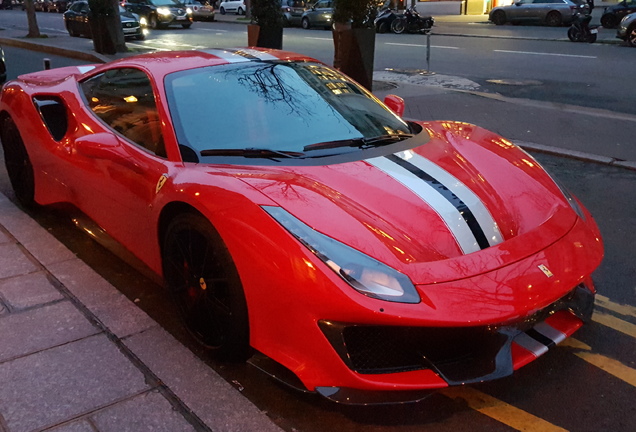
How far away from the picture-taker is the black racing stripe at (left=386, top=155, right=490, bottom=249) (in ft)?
8.54

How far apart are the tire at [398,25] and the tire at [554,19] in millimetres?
6150

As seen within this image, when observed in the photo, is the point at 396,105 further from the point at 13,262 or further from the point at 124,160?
the point at 13,262

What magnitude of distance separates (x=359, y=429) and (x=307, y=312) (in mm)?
550

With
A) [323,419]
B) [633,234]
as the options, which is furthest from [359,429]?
[633,234]

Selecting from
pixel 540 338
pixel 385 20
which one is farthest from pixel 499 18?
pixel 540 338

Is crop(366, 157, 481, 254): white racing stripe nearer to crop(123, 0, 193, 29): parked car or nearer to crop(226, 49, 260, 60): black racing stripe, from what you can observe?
A: crop(226, 49, 260, 60): black racing stripe

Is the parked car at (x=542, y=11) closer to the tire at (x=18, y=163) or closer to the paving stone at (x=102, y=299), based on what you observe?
the tire at (x=18, y=163)

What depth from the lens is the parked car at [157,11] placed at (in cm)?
2644

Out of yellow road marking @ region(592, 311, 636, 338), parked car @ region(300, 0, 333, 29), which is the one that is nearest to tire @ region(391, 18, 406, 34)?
parked car @ region(300, 0, 333, 29)

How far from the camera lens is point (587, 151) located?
6.54 meters

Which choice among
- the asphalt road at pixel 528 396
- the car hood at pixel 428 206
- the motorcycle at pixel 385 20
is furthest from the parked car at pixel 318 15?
the asphalt road at pixel 528 396

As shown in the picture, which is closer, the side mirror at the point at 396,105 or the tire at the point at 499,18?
the side mirror at the point at 396,105

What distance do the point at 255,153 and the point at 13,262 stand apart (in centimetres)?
196

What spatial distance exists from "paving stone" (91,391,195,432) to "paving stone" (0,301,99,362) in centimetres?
68
